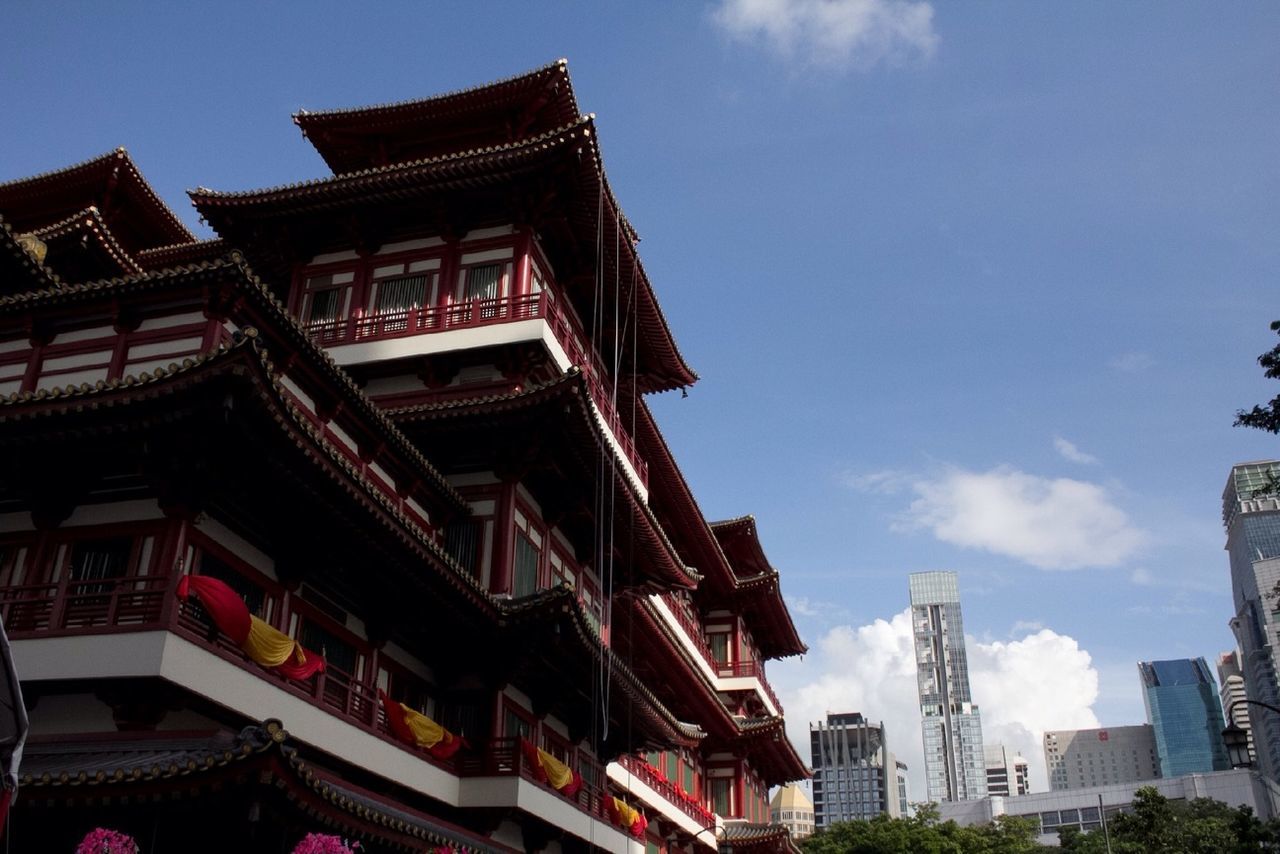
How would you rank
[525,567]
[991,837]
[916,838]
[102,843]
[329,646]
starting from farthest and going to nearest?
[991,837] → [916,838] → [525,567] → [329,646] → [102,843]

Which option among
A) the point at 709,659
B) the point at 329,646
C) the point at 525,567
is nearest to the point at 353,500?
the point at 329,646

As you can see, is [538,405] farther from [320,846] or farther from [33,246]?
[320,846]

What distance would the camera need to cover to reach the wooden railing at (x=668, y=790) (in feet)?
122

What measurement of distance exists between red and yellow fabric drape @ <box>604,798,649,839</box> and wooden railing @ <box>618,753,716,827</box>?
256 centimetres

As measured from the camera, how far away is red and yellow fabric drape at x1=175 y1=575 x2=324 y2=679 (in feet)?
55.5

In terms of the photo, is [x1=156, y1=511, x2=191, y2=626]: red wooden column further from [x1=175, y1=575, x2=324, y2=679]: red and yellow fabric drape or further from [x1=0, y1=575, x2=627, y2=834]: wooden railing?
[x1=175, y1=575, x2=324, y2=679]: red and yellow fabric drape

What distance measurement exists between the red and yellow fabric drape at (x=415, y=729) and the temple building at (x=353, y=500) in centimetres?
6

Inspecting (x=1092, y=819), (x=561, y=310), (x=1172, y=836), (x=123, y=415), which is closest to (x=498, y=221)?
(x=561, y=310)

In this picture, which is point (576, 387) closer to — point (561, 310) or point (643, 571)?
point (561, 310)

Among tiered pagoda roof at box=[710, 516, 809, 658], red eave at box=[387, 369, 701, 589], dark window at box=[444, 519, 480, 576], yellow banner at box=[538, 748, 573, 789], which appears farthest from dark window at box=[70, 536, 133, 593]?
tiered pagoda roof at box=[710, 516, 809, 658]

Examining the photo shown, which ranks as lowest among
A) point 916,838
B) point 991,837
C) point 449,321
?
point 916,838

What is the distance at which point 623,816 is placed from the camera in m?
31.6

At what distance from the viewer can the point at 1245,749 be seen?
2158cm

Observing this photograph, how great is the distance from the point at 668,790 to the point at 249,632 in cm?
2706
